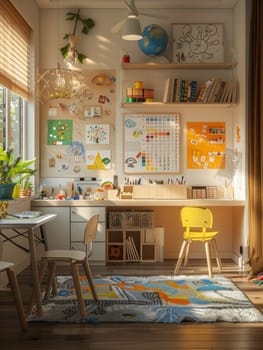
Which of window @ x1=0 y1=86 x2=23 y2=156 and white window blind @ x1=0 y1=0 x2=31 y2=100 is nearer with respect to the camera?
white window blind @ x1=0 y1=0 x2=31 y2=100

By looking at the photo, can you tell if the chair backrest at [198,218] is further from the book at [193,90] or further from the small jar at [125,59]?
the small jar at [125,59]

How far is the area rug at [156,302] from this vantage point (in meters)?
3.46

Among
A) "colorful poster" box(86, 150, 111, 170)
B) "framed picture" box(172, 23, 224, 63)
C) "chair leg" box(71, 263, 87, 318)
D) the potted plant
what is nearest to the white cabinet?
"colorful poster" box(86, 150, 111, 170)

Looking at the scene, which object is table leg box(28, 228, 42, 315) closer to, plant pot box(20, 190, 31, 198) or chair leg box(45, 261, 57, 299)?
chair leg box(45, 261, 57, 299)

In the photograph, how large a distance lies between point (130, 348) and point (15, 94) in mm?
3217

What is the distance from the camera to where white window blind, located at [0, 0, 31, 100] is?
15.3 feet

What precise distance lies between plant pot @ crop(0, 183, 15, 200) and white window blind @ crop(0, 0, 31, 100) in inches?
40.9

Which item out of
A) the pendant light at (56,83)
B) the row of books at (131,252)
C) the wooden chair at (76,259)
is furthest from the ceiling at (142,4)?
the wooden chair at (76,259)

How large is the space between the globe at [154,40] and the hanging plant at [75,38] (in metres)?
0.68

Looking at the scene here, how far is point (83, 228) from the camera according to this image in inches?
213

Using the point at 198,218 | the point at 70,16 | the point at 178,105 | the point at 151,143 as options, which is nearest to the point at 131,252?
the point at 198,218

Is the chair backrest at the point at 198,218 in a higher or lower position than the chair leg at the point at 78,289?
higher

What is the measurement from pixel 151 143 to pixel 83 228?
132 cm

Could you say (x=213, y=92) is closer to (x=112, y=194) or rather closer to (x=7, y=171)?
(x=112, y=194)
